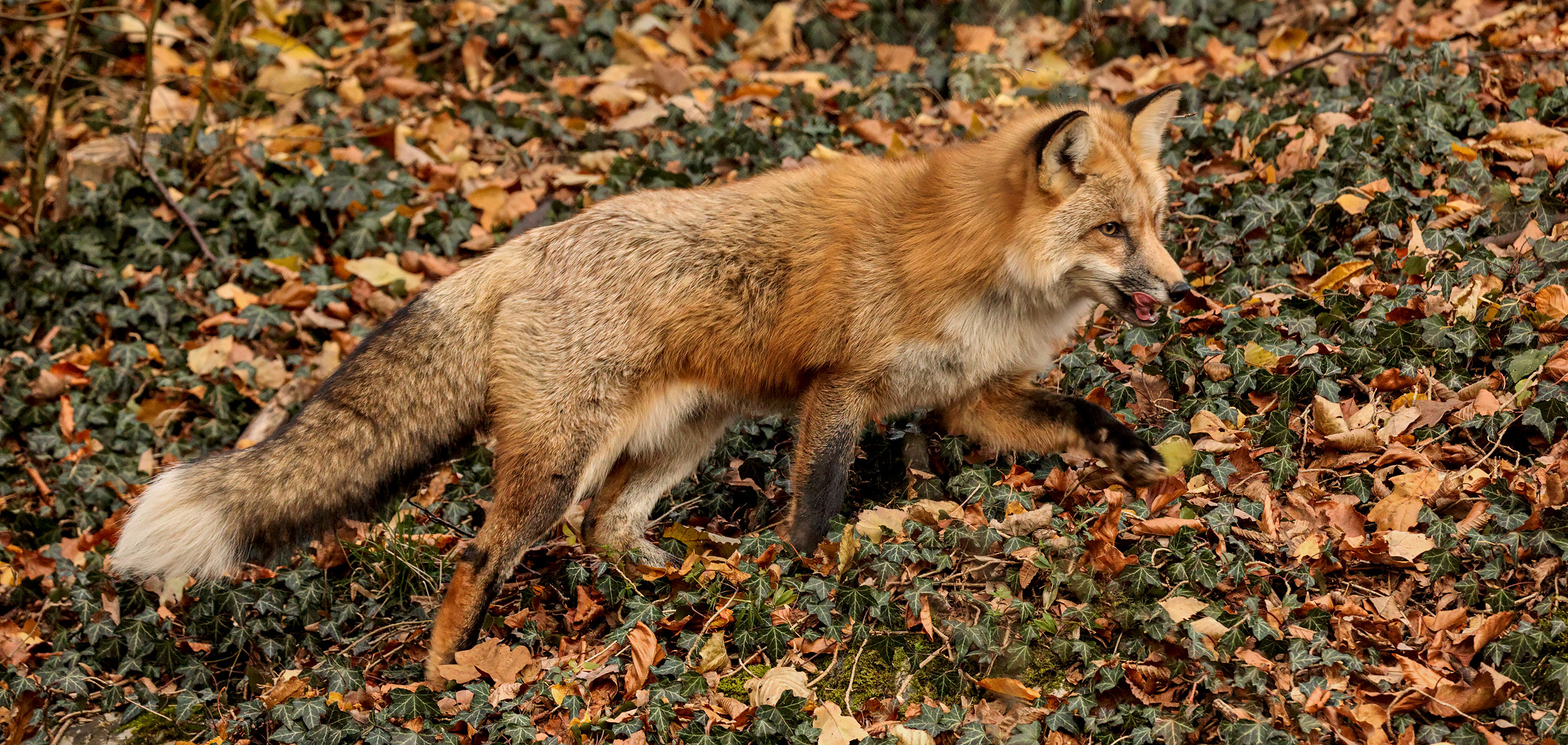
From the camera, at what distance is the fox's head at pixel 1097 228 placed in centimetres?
381

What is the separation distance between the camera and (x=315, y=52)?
26.3 ft

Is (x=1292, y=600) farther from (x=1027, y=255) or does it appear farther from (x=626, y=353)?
(x=626, y=353)

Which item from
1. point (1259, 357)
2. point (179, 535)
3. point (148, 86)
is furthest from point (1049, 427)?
point (148, 86)

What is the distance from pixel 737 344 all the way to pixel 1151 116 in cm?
175

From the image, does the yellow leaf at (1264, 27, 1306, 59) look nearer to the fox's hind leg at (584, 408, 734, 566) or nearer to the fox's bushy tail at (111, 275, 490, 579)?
the fox's hind leg at (584, 408, 734, 566)

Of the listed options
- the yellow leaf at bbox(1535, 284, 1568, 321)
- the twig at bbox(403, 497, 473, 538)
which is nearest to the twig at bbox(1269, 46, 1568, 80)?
the yellow leaf at bbox(1535, 284, 1568, 321)

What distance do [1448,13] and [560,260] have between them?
5391mm

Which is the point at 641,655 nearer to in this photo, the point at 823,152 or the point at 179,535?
the point at 179,535

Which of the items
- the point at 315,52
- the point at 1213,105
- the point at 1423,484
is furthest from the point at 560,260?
the point at 315,52

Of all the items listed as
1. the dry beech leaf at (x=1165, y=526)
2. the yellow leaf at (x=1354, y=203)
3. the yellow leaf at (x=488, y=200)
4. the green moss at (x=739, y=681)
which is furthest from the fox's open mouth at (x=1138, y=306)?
the yellow leaf at (x=488, y=200)

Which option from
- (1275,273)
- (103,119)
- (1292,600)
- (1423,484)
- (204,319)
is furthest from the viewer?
(103,119)

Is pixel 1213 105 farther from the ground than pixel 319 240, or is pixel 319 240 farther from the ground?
pixel 1213 105

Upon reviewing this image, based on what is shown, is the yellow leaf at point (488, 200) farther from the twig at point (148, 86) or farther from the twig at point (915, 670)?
the twig at point (915, 670)

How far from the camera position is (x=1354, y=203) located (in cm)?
495
